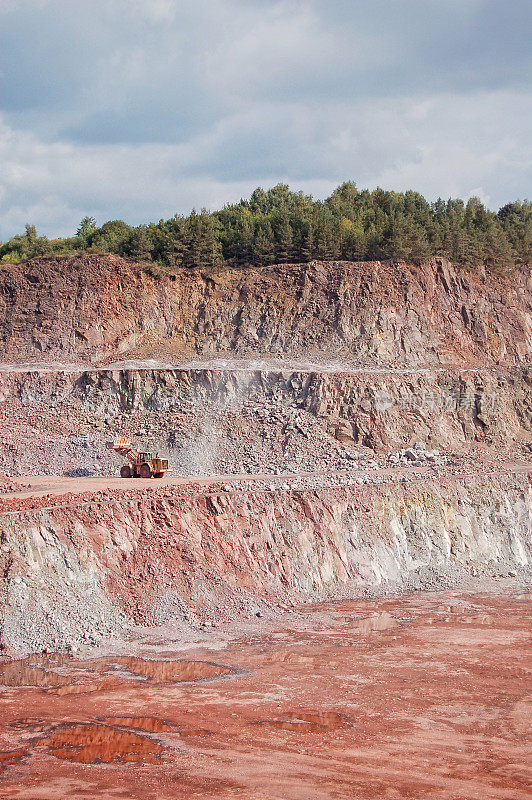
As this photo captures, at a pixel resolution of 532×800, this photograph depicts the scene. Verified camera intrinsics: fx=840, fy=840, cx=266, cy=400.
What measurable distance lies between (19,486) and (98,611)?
1010 cm

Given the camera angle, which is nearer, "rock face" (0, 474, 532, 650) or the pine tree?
"rock face" (0, 474, 532, 650)

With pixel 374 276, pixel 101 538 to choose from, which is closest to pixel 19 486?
pixel 101 538

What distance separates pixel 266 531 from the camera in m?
26.5

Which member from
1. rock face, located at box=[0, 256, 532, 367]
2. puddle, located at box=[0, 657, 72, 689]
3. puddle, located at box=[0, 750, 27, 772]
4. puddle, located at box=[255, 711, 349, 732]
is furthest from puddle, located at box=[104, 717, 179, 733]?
rock face, located at box=[0, 256, 532, 367]

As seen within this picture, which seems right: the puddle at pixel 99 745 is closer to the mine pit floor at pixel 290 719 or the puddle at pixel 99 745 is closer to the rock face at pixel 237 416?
the mine pit floor at pixel 290 719

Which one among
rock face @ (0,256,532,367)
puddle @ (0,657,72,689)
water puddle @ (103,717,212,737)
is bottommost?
water puddle @ (103,717,212,737)

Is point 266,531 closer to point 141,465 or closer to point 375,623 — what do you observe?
point 375,623

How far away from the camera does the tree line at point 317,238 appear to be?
A: 168ft

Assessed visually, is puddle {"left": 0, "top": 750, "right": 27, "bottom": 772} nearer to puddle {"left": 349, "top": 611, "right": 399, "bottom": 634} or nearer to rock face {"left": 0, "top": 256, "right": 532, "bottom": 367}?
puddle {"left": 349, "top": 611, "right": 399, "bottom": 634}

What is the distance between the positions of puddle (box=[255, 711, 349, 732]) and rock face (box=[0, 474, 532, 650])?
6160 mm

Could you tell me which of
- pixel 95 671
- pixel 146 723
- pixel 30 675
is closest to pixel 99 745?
pixel 146 723

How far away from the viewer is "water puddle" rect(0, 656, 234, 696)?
1836cm

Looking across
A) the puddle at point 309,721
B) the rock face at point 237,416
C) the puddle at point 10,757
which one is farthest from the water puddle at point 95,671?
the rock face at point 237,416

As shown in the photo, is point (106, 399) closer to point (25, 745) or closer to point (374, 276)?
point (374, 276)
